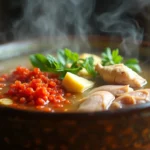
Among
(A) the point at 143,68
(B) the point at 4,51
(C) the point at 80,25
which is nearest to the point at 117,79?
(A) the point at 143,68

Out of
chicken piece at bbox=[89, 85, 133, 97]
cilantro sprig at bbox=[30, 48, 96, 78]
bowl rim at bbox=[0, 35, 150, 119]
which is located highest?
cilantro sprig at bbox=[30, 48, 96, 78]

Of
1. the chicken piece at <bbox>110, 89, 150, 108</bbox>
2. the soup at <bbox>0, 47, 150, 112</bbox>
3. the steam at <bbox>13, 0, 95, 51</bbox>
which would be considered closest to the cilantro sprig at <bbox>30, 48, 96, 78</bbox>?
the soup at <bbox>0, 47, 150, 112</bbox>

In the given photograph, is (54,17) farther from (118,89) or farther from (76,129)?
(76,129)

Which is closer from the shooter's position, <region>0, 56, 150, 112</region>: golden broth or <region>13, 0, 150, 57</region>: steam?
<region>0, 56, 150, 112</region>: golden broth

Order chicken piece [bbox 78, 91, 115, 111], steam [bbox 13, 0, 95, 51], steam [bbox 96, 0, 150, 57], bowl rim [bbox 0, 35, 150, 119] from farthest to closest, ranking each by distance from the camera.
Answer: steam [bbox 13, 0, 95, 51] → steam [bbox 96, 0, 150, 57] → chicken piece [bbox 78, 91, 115, 111] → bowl rim [bbox 0, 35, 150, 119]

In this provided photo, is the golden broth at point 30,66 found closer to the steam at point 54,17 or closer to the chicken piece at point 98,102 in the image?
the chicken piece at point 98,102

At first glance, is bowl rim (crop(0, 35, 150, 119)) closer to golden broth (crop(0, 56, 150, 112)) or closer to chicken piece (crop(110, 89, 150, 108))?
chicken piece (crop(110, 89, 150, 108))
